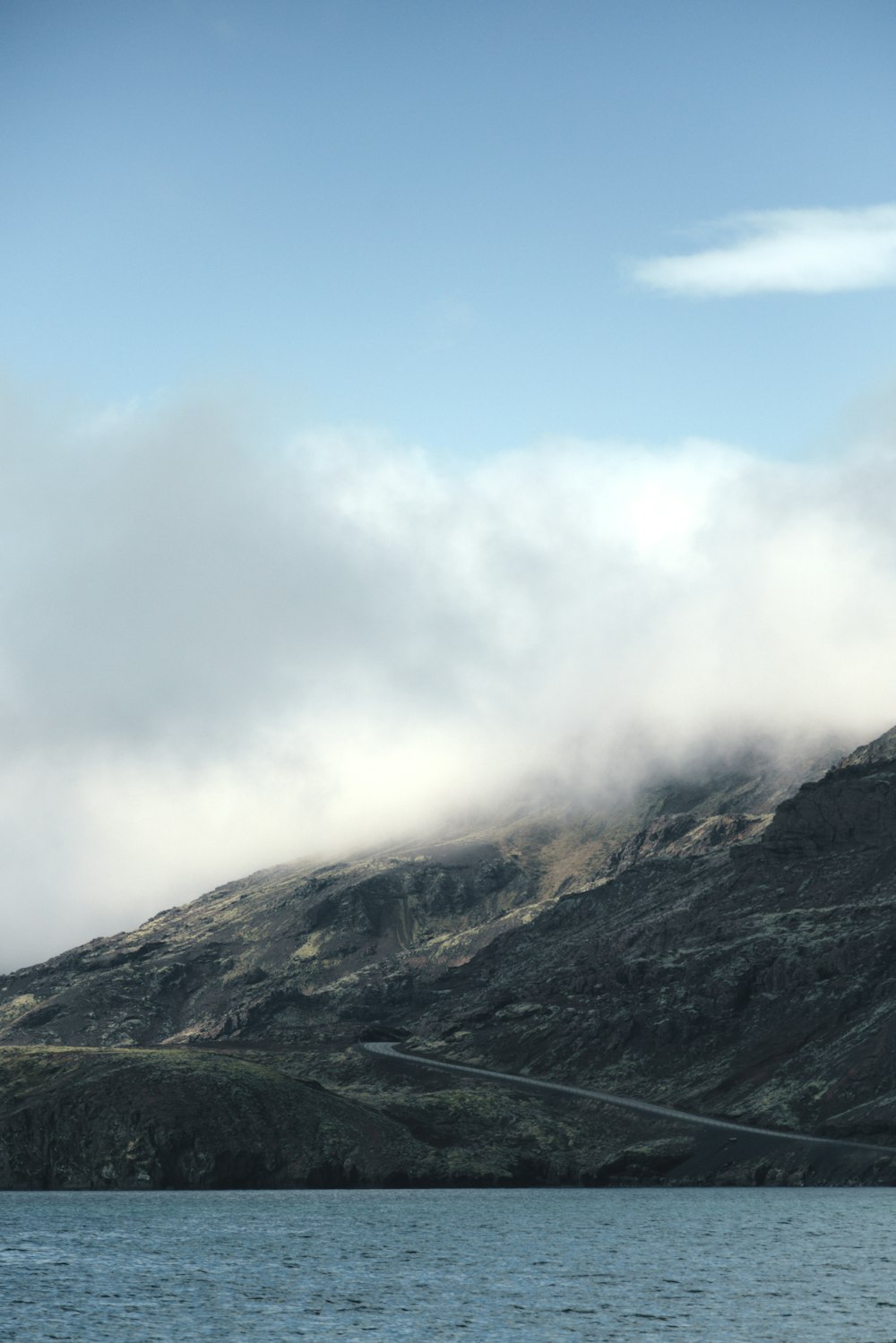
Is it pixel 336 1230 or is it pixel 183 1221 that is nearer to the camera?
pixel 336 1230

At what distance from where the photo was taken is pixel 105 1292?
102938 millimetres

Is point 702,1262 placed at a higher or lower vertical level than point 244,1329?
lower

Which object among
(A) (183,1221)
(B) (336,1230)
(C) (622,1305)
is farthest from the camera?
(A) (183,1221)

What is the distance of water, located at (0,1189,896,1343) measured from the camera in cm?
8744

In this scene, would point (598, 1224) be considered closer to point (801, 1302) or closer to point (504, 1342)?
point (801, 1302)

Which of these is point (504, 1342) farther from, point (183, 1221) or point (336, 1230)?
point (183, 1221)

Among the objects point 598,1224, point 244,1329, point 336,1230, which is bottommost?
point 598,1224

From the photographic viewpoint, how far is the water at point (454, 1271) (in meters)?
87.4

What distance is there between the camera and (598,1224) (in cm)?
15562

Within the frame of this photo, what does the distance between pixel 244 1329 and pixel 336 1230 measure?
66256mm

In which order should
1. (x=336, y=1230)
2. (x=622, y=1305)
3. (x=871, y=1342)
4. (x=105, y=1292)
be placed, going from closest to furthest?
1. (x=871, y=1342)
2. (x=622, y=1305)
3. (x=105, y=1292)
4. (x=336, y=1230)

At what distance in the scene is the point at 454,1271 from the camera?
379 feet

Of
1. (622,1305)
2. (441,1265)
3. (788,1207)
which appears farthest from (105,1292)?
(788,1207)

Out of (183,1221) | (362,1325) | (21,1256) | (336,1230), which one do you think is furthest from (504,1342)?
(183,1221)
